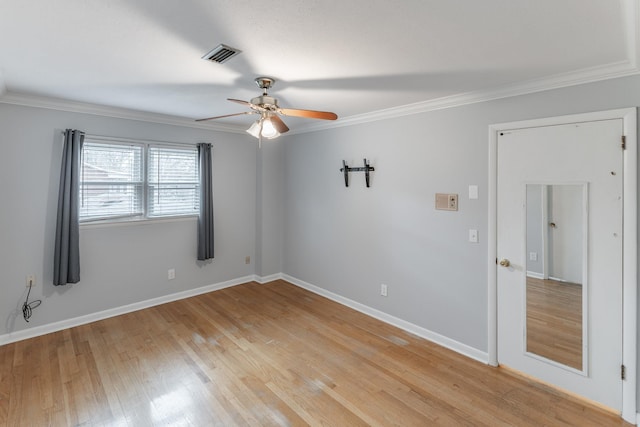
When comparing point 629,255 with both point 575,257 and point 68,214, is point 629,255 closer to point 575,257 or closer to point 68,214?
point 575,257

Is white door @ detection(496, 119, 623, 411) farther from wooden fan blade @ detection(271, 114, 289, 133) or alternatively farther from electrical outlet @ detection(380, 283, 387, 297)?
wooden fan blade @ detection(271, 114, 289, 133)

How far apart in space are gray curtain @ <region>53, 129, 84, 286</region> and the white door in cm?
412

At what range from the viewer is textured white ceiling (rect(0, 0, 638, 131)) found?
1.50 m

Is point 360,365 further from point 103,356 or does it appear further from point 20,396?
point 20,396

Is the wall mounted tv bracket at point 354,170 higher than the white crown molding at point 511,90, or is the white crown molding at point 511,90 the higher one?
the white crown molding at point 511,90

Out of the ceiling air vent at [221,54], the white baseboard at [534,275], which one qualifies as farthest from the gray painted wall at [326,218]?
the ceiling air vent at [221,54]

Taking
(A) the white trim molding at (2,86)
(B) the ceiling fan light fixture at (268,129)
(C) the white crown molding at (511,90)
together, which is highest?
(A) the white trim molding at (2,86)

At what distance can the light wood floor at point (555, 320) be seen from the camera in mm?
2383

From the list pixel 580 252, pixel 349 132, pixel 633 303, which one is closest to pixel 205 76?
pixel 349 132

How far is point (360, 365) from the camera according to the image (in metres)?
2.73

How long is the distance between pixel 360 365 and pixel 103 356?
2.32m

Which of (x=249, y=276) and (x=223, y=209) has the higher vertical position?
(x=223, y=209)

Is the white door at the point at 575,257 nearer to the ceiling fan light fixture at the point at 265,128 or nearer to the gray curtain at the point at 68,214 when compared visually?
the ceiling fan light fixture at the point at 265,128

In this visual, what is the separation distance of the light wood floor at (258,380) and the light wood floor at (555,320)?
30 cm
